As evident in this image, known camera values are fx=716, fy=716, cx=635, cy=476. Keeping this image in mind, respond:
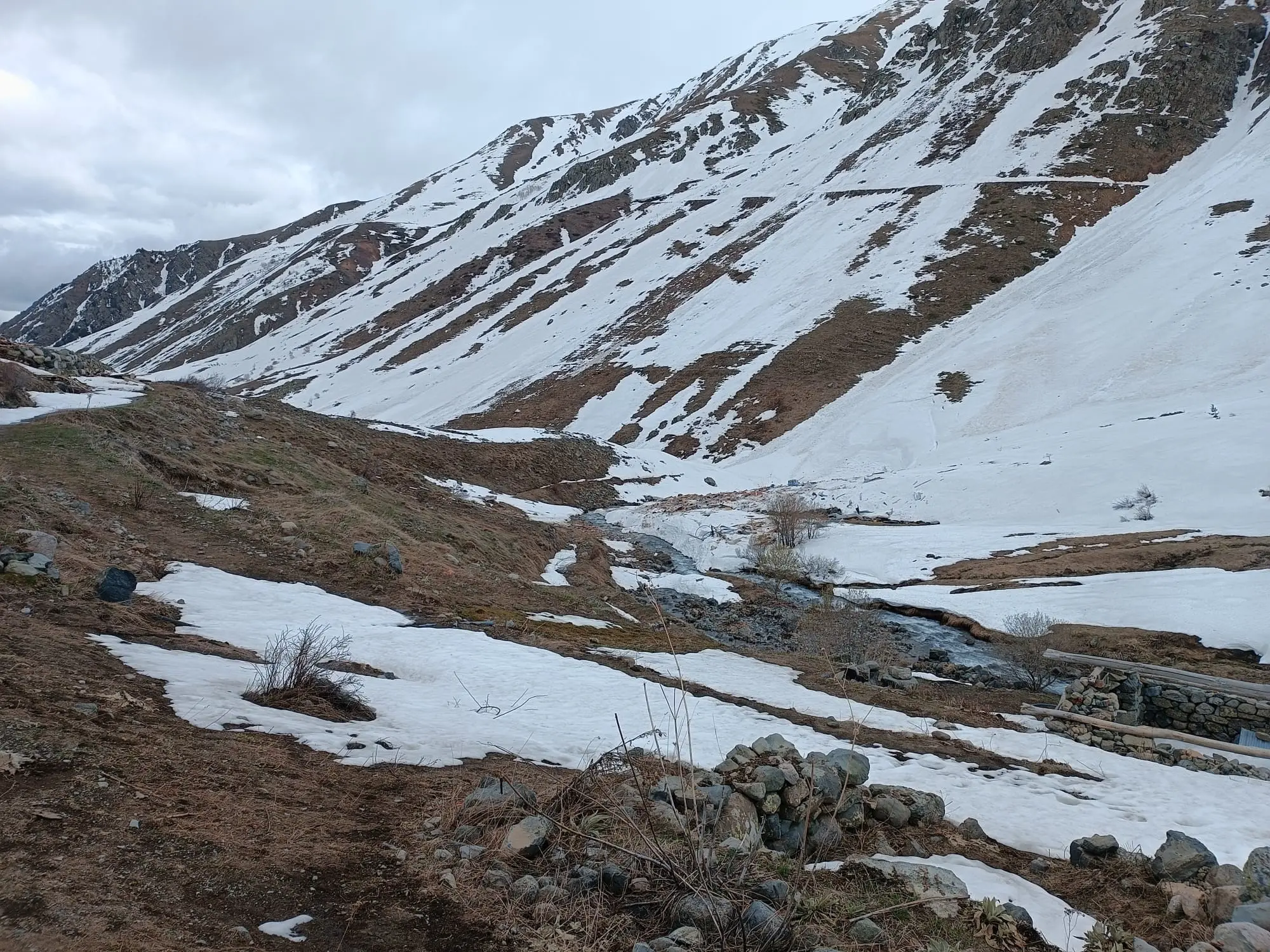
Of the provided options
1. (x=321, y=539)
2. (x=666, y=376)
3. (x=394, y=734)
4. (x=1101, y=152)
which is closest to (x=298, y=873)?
(x=394, y=734)

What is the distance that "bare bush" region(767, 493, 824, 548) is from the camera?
24203 millimetres

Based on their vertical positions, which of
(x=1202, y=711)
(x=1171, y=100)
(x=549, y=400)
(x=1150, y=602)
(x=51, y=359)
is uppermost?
(x=1171, y=100)

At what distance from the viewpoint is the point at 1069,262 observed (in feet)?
163

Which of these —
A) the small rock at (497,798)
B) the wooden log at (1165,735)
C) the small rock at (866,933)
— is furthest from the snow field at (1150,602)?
the small rock at (497,798)

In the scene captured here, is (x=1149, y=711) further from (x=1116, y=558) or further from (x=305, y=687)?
(x=305, y=687)

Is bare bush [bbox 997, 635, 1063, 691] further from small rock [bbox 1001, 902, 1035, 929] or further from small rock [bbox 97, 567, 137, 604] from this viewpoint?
small rock [bbox 97, 567, 137, 604]

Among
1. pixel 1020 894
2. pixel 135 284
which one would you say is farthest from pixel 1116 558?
pixel 135 284

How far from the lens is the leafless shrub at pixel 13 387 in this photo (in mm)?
13719

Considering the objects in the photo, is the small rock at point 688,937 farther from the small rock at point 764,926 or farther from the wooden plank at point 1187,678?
the wooden plank at point 1187,678

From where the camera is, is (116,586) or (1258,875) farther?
(116,586)

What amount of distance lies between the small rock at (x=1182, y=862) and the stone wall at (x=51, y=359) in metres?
21.4

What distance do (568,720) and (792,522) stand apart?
18.1 m

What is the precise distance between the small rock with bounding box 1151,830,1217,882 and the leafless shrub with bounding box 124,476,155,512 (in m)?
13.6

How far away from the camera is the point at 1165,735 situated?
9.95 meters
